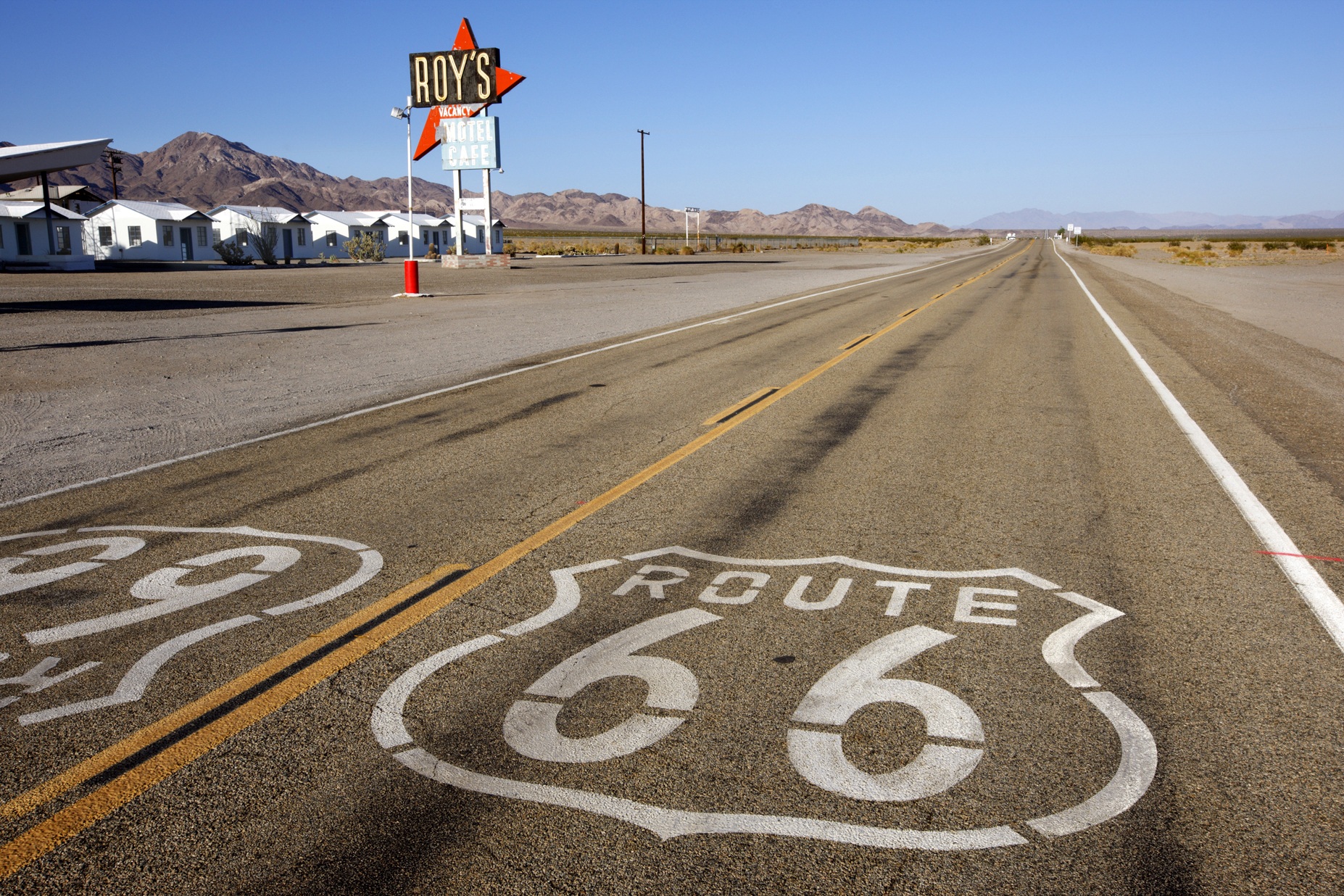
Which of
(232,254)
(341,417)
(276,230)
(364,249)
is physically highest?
(276,230)

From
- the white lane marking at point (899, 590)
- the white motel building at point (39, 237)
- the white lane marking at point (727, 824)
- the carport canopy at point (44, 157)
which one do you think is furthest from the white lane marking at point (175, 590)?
the white motel building at point (39, 237)

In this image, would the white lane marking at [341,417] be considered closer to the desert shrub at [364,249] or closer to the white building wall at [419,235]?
the desert shrub at [364,249]

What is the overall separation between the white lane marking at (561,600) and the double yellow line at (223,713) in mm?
376

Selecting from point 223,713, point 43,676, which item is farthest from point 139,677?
point 223,713

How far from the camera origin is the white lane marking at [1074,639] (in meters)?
4.13

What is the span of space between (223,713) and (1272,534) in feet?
19.2

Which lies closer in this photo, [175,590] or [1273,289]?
[175,590]

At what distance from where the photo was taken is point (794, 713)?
382 cm

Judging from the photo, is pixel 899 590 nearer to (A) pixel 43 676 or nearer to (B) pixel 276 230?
(A) pixel 43 676

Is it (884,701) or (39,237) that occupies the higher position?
(39,237)

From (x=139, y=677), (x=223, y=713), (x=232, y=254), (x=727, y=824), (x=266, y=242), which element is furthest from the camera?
(x=266, y=242)

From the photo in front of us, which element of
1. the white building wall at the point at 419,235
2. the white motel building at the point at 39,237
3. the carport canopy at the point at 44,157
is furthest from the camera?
the white building wall at the point at 419,235

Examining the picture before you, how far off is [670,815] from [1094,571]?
128 inches

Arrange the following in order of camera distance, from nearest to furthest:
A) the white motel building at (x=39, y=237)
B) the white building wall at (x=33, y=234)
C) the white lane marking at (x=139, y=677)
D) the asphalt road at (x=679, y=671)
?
the asphalt road at (x=679, y=671) → the white lane marking at (x=139, y=677) → the white motel building at (x=39, y=237) → the white building wall at (x=33, y=234)
